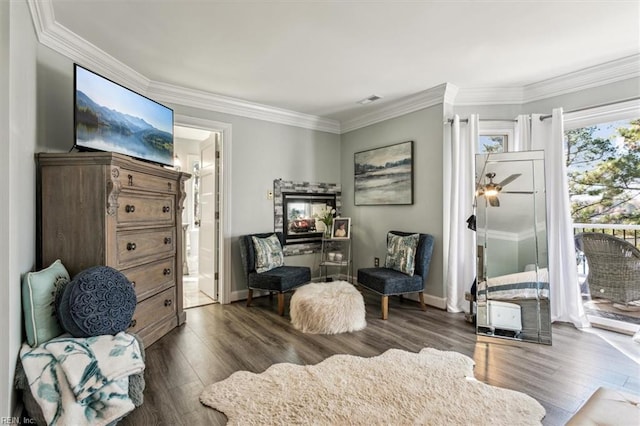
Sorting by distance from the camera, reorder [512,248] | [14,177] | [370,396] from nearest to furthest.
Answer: [14,177], [370,396], [512,248]

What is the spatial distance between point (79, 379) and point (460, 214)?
346 cm

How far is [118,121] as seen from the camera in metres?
2.51

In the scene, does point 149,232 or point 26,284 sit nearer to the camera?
point 26,284

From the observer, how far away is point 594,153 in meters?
3.15

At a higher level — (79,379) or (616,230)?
(616,230)

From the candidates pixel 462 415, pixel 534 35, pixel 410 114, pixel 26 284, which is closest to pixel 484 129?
pixel 410 114

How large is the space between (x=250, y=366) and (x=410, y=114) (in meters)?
3.32

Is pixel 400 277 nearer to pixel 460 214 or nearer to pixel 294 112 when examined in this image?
pixel 460 214

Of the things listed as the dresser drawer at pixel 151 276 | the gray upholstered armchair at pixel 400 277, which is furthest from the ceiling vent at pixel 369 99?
the dresser drawer at pixel 151 276

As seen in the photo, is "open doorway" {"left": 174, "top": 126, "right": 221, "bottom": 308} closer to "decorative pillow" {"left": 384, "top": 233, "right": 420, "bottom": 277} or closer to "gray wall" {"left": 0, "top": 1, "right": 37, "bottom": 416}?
"gray wall" {"left": 0, "top": 1, "right": 37, "bottom": 416}

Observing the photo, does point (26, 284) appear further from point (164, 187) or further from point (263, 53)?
point (263, 53)

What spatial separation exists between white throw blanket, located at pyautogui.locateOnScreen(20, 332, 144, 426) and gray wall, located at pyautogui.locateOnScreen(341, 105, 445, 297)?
3170 mm

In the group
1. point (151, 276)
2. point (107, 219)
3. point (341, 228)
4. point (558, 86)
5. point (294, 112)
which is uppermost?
point (294, 112)

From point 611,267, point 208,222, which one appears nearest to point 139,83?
point 208,222
